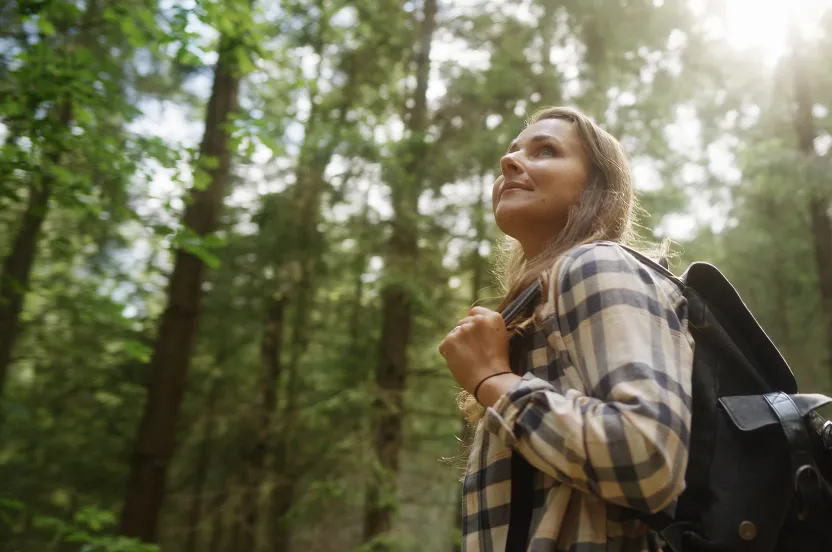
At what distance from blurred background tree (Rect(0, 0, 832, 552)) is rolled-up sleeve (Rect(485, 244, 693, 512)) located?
510cm

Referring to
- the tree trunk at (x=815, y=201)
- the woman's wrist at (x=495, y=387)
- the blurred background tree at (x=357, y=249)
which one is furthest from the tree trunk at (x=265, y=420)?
the tree trunk at (x=815, y=201)

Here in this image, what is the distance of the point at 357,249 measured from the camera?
855 centimetres

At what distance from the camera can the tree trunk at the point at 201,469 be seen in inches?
340

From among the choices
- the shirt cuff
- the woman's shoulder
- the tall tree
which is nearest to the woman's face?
the woman's shoulder

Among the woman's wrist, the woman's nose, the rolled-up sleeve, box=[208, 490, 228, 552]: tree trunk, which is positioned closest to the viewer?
the rolled-up sleeve

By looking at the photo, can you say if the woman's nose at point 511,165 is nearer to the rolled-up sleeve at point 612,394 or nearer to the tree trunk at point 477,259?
the rolled-up sleeve at point 612,394

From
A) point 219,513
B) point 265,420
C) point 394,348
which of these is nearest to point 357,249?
point 394,348

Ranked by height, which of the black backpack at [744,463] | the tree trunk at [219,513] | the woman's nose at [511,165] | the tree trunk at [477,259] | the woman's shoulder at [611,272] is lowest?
the tree trunk at [219,513]

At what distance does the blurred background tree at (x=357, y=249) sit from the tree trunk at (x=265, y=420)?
0.15ft

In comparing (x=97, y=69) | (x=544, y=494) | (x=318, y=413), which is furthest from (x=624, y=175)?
(x=318, y=413)

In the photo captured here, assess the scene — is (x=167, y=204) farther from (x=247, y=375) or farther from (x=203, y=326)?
(x=247, y=375)

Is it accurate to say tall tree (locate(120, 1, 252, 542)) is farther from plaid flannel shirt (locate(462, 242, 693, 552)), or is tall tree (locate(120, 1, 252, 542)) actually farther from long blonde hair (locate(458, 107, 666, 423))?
plaid flannel shirt (locate(462, 242, 693, 552))

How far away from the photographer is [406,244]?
8.16m

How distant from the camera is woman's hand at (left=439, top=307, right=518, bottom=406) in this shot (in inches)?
57.1
